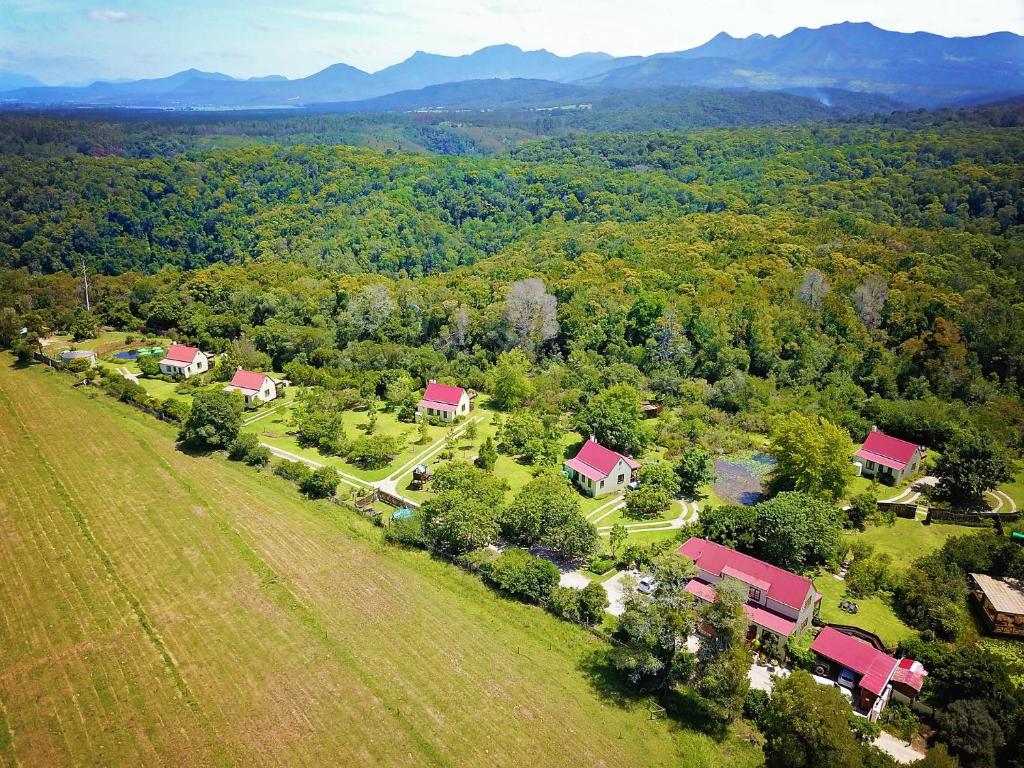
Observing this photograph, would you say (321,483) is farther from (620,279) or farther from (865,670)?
(620,279)

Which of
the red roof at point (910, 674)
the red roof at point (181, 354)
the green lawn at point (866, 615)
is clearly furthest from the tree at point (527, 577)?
the red roof at point (181, 354)

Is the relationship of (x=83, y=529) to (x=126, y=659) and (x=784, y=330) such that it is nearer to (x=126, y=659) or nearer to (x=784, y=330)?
(x=126, y=659)

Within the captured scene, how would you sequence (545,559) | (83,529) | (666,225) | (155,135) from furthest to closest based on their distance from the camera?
(155,135) → (666,225) → (83,529) → (545,559)

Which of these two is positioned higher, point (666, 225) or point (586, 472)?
Answer: point (666, 225)

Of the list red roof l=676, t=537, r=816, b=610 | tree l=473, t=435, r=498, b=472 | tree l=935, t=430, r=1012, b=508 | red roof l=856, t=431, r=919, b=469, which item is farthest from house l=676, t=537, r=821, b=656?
red roof l=856, t=431, r=919, b=469

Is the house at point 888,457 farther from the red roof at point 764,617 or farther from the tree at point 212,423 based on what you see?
the tree at point 212,423

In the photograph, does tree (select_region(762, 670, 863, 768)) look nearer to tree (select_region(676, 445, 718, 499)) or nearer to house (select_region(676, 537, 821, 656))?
house (select_region(676, 537, 821, 656))

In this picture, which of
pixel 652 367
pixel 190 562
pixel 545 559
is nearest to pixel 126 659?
pixel 190 562
